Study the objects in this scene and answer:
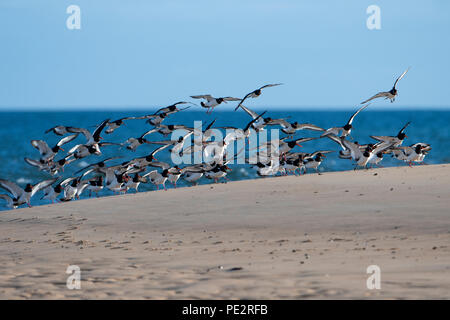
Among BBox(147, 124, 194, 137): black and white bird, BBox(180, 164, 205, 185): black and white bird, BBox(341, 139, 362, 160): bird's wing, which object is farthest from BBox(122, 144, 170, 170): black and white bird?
BBox(341, 139, 362, 160): bird's wing

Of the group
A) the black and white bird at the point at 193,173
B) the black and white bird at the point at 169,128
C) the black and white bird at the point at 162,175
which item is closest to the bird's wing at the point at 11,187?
the black and white bird at the point at 162,175

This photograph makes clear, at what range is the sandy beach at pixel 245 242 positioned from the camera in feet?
28.1

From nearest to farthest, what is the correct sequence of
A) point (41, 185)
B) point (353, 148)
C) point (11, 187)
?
1. point (11, 187)
2. point (41, 185)
3. point (353, 148)

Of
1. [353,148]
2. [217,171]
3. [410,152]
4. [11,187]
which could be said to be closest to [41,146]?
[11,187]

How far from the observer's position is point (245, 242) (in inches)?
443

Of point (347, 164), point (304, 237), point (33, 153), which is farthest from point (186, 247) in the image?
point (33, 153)

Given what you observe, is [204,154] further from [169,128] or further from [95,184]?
[95,184]

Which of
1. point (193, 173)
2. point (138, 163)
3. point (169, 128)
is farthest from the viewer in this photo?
point (169, 128)

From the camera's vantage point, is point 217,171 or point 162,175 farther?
point 162,175

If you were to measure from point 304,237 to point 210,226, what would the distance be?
2073mm

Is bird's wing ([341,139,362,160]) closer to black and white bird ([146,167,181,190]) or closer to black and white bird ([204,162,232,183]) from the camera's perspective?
black and white bird ([204,162,232,183])

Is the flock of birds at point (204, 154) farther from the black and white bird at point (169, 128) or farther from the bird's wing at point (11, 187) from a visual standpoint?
the bird's wing at point (11, 187)

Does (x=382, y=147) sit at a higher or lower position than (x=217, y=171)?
higher

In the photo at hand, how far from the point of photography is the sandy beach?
28.1 feet
